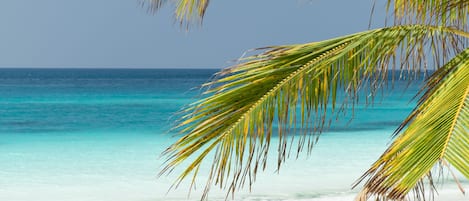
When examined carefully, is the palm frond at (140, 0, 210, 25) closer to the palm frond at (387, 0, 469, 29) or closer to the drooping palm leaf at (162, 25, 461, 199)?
the drooping palm leaf at (162, 25, 461, 199)

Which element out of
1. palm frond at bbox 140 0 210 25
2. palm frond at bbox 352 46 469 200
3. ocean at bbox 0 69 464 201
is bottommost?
ocean at bbox 0 69 464 201

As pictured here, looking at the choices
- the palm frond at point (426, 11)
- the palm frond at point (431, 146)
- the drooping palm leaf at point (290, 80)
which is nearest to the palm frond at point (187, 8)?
the drooping palm leaf at point (290, 80)

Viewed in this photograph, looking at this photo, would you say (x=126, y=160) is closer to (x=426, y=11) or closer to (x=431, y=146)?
(x=426, y=11)

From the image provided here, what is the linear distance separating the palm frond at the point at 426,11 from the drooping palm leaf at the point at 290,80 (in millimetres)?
87

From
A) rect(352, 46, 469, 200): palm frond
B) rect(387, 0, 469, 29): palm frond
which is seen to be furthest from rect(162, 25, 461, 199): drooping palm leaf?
rect(352, 46, 469, 200): palm frond

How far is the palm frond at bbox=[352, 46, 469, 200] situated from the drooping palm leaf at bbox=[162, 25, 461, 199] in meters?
0.40

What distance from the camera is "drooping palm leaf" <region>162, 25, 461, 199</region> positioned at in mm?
2658

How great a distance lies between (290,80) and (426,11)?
0.65 m

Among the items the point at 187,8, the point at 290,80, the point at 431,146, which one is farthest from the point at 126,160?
the point at 431,146

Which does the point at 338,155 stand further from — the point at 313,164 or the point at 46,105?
the point at 46,105

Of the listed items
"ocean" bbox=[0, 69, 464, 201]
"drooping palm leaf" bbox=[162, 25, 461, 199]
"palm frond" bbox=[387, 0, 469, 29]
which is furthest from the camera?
"ocean" bbox=[0, 69, 464, 201]

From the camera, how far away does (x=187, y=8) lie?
3160 mm

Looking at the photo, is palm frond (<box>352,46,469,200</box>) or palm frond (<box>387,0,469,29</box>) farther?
palm frond (<box>387,0,469,29</box>)

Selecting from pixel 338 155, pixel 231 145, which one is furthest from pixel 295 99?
pixel 338 155
